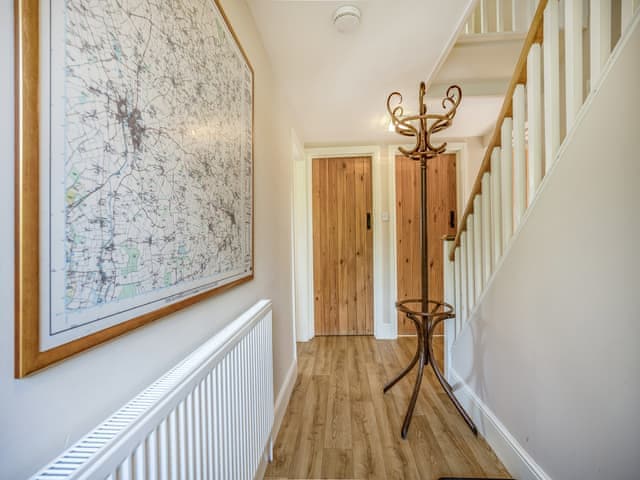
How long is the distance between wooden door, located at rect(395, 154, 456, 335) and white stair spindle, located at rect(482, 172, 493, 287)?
1652 millimetres

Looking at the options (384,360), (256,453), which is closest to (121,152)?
(256,453)

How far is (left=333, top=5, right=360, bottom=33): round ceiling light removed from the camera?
1.42 metres

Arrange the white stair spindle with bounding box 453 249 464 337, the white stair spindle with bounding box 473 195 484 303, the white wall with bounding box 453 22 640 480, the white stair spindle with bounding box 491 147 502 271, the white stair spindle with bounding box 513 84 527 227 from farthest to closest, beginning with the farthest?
the white stair spindle with bounding box 453 249 464 337
the white stair spindle with bounding box 473 195 484 303
the white stair spindle with bounding box 491 147 502 271
the white stair spindle with bounding box 513 84 527 227
the white wall with bounding box 453 22 640 480

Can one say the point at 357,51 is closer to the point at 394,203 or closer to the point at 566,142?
the point at 566,142

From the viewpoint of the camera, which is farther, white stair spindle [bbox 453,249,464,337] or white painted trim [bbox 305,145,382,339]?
white painted trim [bbox 305,145,382,339]

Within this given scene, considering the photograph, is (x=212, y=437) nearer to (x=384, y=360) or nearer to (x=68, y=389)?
(x=68, y=389)

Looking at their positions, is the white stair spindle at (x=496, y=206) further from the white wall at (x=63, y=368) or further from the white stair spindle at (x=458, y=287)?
the white wall at (x=63, y=368)

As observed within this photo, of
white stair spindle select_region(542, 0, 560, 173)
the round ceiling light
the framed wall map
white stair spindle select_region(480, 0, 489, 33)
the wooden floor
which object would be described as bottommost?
the wooden floor

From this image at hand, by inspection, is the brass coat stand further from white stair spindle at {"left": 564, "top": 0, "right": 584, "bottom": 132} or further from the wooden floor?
white stair spindle at {"left": 564, "top": 0, "right": 584, "bottom": 132}

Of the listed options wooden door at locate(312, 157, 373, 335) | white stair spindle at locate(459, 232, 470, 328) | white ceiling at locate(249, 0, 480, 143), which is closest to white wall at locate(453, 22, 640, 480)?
white stair spindle at locate(459, 232, 470, 328)

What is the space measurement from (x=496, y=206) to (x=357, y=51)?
1.20m

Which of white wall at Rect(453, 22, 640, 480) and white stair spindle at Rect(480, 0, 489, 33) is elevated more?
white stair spindle at Rect(480, 0, 489, 33)

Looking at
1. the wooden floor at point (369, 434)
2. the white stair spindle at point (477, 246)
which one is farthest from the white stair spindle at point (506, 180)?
the wooden floor at point (369, 434)

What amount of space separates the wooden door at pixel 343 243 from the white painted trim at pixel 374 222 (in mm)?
63
